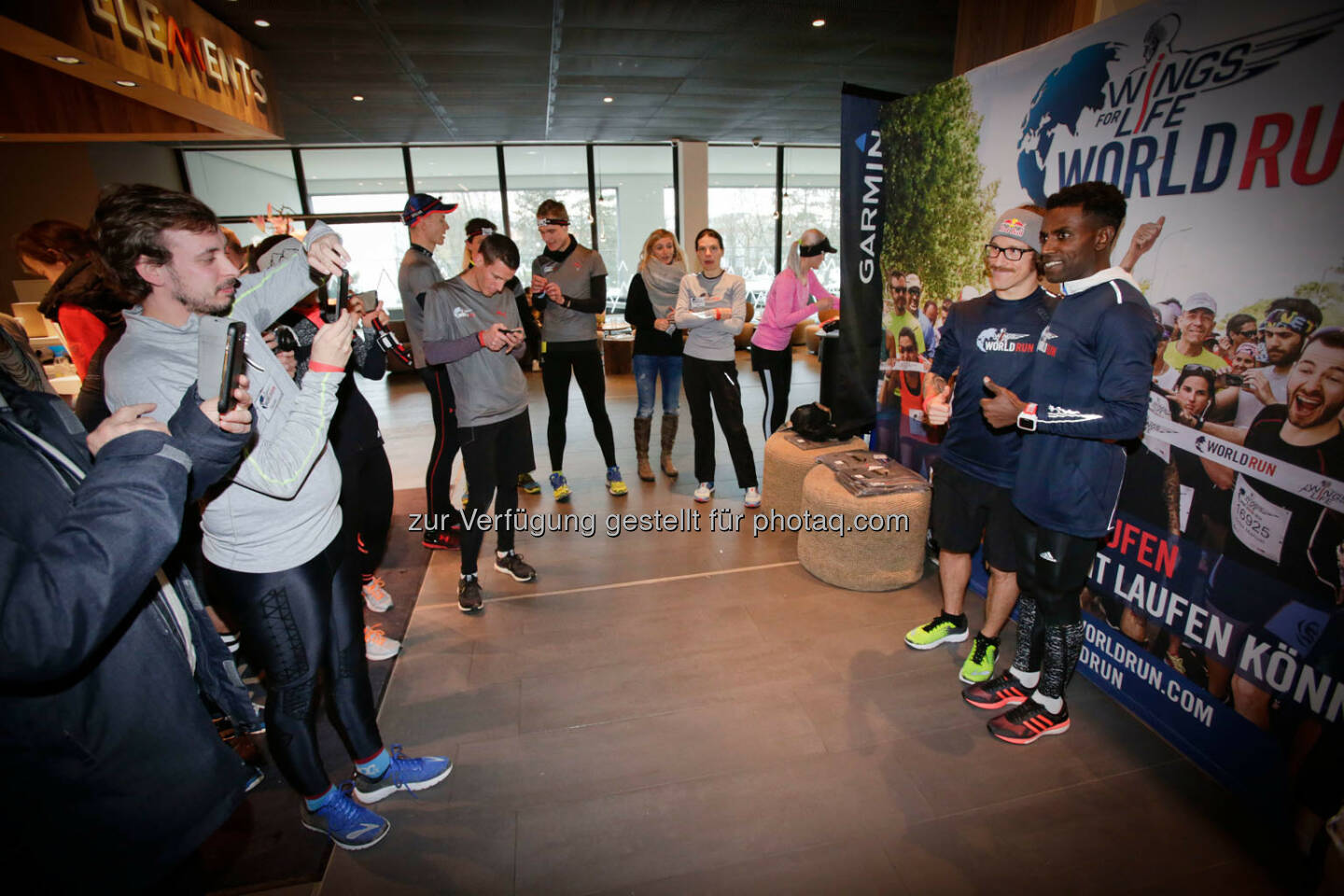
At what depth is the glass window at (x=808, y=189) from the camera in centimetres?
1109

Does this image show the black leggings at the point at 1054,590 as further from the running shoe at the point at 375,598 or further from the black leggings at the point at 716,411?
the running shoe at the point at 375,598

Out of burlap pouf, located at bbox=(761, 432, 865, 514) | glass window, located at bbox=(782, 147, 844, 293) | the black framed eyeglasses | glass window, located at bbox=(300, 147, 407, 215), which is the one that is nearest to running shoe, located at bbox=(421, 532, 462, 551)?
burlap pouf, located at bbox=(761, 432, 865, 514)

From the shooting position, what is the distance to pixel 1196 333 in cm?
189

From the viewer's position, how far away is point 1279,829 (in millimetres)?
1756

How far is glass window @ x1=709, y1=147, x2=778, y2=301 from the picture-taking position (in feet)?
35.2

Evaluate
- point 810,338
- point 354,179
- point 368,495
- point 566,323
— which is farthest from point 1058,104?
point 354,179

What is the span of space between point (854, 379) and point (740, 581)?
1.28 metres

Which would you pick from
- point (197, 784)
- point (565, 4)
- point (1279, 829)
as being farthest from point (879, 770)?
point (565, 4)

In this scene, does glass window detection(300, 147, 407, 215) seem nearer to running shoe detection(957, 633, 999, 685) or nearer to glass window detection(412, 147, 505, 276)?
glass window detection(412, 147, 505, 276)

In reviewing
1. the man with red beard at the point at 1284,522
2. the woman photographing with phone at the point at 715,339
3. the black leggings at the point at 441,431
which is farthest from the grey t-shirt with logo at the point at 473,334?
the man with red beard at the point at 1284,522

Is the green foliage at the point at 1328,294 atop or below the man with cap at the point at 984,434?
atop

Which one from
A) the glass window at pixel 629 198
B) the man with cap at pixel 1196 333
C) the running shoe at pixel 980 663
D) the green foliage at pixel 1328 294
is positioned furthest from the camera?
the glass window at pixel 629 198

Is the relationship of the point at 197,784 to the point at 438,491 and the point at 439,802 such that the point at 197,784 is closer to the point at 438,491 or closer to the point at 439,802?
the point at 439,802

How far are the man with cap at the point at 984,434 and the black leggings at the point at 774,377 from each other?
67.8 inches
